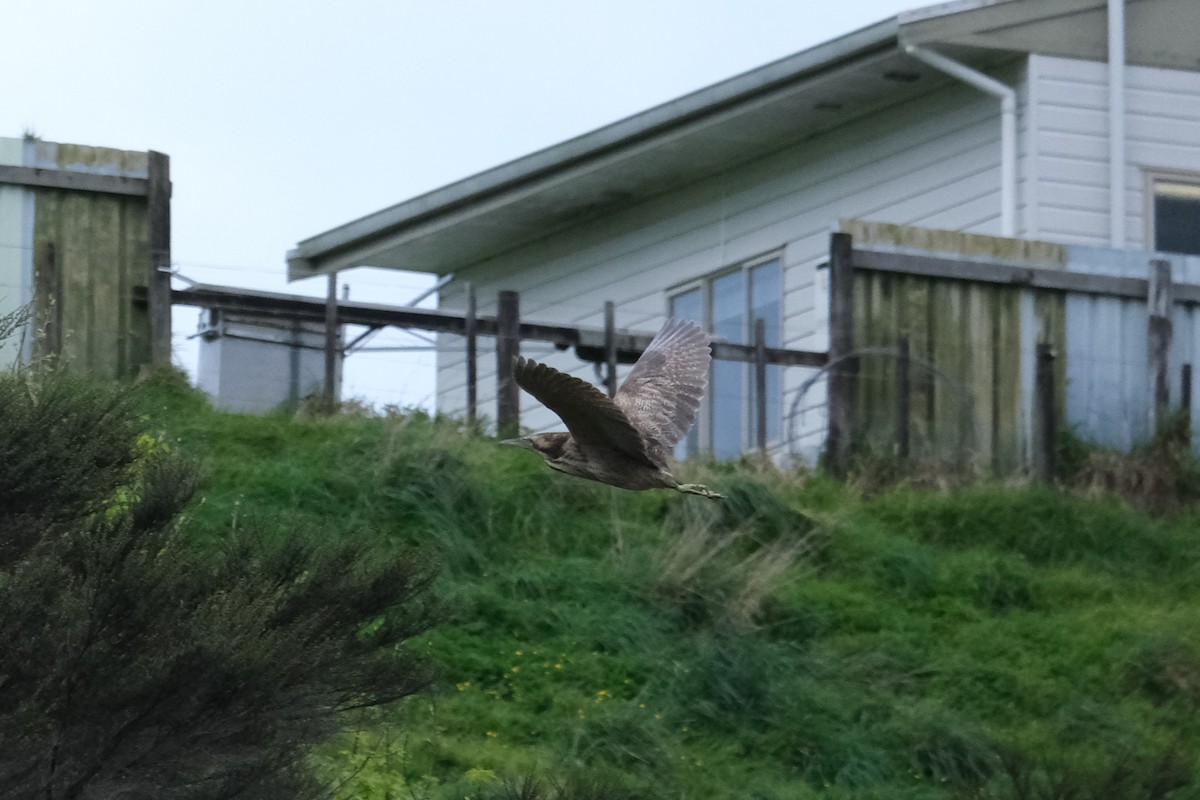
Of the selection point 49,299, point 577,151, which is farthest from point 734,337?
point 49,299

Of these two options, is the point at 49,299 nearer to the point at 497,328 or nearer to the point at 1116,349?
the point at 497,328

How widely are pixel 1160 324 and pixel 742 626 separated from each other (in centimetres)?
530

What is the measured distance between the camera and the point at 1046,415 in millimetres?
14812

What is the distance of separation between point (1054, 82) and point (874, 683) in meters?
6.03

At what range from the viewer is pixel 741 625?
11391 millimetres

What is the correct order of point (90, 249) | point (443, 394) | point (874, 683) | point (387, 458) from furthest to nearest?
point (443, 394) → point (90, 249) → point (387, 458) → point (874, 683)

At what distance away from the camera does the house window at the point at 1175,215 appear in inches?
634

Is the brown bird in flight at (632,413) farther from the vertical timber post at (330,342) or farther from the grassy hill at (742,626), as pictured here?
the vertical timber post at (330,342)

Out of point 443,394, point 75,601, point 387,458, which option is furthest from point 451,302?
point 75,601

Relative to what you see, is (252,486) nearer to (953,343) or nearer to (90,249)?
(90,249)

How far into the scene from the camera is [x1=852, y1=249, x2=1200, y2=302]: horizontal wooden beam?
1480 cm

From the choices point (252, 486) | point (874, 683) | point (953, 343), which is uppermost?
point (953, 343)

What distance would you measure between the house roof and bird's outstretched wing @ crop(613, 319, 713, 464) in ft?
22.4

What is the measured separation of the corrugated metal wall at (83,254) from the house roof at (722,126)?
428 centimetres
